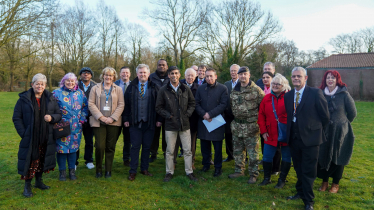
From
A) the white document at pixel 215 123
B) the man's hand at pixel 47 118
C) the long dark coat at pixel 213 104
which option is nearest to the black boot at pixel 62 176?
the man's hand at pixel 47 118

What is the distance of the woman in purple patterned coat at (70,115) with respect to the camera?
464 centimetres

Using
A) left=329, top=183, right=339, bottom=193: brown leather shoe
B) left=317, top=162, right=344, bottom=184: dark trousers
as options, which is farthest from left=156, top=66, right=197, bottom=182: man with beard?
left=329, top=183, right=339, bottom=193: brown leather shoe

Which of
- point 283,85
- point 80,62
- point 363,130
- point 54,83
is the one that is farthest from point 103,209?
point 54,83

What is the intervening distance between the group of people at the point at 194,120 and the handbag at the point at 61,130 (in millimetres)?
Result: 42

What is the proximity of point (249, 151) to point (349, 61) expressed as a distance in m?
33.7

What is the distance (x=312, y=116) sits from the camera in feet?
11.9

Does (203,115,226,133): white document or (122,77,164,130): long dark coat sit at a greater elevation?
(122,77,164,130): long dark coat

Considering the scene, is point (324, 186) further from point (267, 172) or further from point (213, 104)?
point (213, 104)

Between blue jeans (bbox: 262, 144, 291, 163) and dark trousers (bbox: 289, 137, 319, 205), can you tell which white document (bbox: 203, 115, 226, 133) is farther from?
dark trousers (bbox: 289, 137, 319, 205)

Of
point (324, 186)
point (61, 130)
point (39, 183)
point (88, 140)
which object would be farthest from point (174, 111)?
point (324, 186)

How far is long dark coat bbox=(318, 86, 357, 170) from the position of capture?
4.04m

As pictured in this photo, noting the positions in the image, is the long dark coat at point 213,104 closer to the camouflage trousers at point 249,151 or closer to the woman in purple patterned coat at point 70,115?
the camouflage trousers at point 249,151

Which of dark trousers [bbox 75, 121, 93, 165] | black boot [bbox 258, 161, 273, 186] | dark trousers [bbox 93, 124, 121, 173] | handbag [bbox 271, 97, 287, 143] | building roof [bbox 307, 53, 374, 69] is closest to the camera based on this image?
handbag [bbox 271, 97, 287, 143]

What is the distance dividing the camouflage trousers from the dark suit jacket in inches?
48.6
